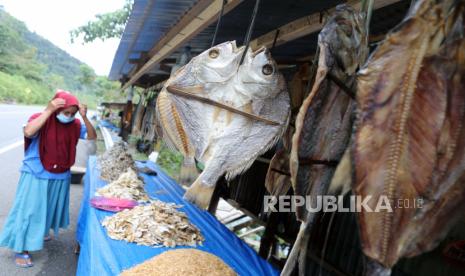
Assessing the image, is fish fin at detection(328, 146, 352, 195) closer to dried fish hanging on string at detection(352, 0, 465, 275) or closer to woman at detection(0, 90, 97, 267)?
dried fish hanging on string at detection(352, 0, 465, 275)

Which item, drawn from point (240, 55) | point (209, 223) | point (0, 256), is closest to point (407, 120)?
point (240, 55)

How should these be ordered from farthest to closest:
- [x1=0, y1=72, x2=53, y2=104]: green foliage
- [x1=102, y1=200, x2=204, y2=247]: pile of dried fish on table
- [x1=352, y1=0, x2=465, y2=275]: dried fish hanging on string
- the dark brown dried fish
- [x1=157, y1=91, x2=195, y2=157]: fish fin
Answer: [x1=0, y1=72, x2=53, y2=104]: green foliage < [x1=102, y1=200, x2=204, y2=247]: pile of dried fish on table < [x1=157, y1=91, x2=195, y2=157]: fish fin < the dark brown dried fish < [x1=352, y1=0, x2=465, y2=275]: dried fish hanging on string

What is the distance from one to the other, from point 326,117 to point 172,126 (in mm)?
1309

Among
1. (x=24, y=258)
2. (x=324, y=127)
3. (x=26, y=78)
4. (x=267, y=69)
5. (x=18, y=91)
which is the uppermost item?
(x=26, y=78)

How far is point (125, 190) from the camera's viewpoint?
4133 millimetres

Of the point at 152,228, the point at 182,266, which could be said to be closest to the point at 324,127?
the point at 182,266

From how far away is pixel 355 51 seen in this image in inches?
54.2

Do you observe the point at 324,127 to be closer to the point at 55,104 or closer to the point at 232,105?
the point at 232,105

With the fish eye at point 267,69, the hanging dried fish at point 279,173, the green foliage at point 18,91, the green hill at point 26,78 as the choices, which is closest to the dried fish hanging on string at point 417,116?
the fish eye at point 267,69

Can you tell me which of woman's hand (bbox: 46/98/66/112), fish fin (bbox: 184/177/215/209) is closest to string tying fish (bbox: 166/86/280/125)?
fish fin (bbox: 184/177/215/209)

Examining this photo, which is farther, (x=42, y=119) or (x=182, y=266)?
(x=42, y=119)

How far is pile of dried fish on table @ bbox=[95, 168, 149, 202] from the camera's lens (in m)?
4.02

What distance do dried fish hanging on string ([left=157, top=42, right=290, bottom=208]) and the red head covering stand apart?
7.32 feet

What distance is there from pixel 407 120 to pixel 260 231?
6523 millimetres
